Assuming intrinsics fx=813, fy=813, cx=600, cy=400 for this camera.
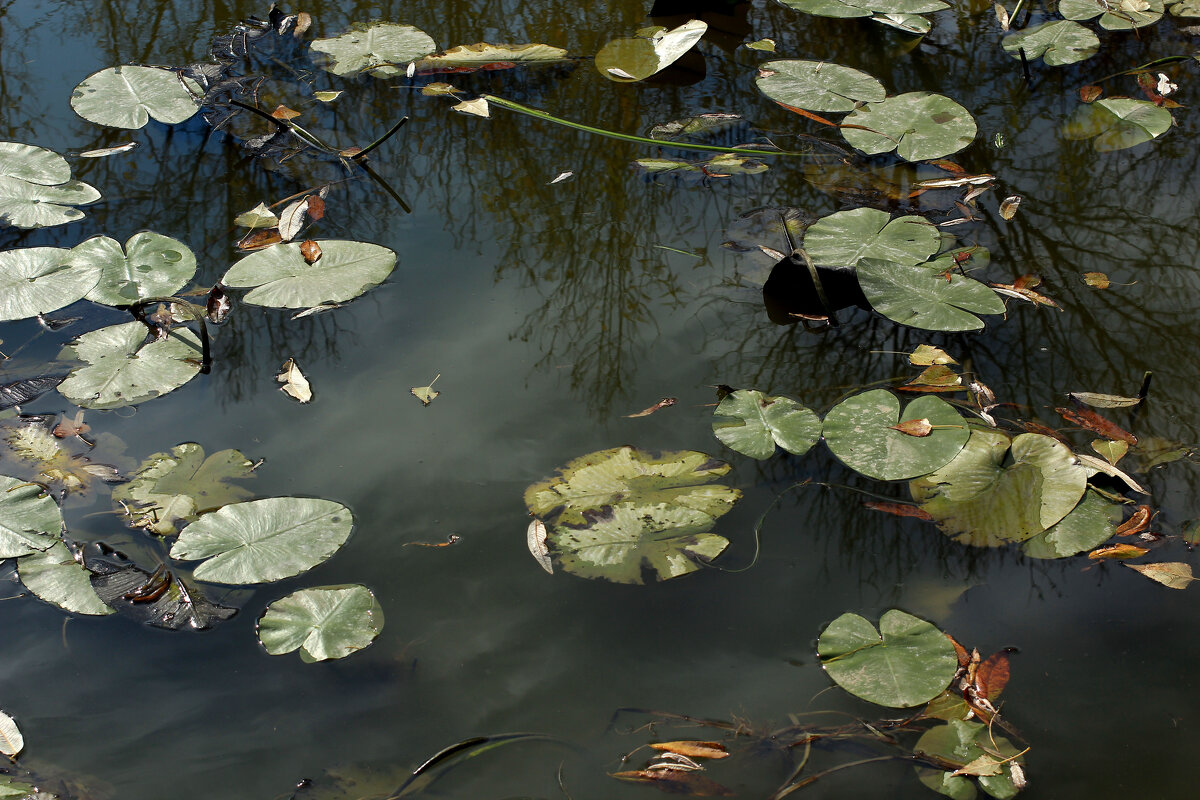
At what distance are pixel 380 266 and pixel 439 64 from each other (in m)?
1.23

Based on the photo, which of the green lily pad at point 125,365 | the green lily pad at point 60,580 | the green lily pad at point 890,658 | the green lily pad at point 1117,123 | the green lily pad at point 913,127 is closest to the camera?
the green lily pad at point 890,658

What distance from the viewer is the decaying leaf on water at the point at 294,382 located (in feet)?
6.53

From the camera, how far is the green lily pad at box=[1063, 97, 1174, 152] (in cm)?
278

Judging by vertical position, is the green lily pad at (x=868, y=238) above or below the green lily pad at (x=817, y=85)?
below

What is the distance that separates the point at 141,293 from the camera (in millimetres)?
2178

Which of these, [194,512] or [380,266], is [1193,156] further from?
[194,512]

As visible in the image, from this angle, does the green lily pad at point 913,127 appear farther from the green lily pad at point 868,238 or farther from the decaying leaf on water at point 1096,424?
the decaying leaf on water at point 1096,424

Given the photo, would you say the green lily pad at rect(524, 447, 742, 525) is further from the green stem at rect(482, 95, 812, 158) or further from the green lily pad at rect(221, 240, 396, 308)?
the green stem at rect(482, 95, 812, 158)

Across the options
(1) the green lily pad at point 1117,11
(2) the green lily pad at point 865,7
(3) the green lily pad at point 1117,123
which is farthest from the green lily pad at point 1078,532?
(1) the green lily pad at point 1117,11

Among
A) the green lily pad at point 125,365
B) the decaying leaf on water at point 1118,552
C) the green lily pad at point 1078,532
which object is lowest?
the decaying leaf on water at point 1118,552

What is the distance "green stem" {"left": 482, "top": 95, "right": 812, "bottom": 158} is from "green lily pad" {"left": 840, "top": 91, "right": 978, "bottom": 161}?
0.21 metres

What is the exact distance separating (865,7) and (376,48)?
198 centimetres

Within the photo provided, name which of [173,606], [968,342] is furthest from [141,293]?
[968,342]

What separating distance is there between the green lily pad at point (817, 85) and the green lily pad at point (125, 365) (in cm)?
212
